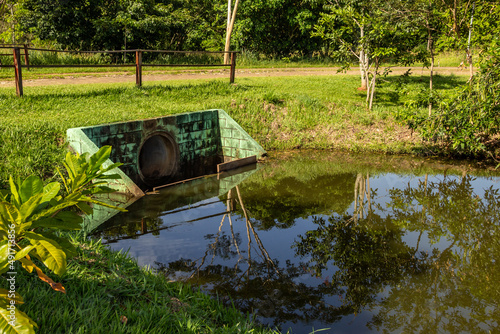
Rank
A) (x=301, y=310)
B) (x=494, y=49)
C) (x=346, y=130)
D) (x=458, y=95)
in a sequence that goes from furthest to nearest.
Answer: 1. (x=346, y=130)
2. (x=458, y=95)
3. (x=494, y=49)
4. (x=301, y=310)

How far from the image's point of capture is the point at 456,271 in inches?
259

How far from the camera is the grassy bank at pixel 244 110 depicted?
413 inches

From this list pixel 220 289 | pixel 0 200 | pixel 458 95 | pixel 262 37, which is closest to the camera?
pixel 0 200

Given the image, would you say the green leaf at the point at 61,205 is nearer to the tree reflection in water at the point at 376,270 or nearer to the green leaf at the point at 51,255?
the green leaf at the point at 51,255

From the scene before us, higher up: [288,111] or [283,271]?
[288,111]

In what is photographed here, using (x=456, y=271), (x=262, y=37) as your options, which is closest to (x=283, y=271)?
(x=456, y=271)

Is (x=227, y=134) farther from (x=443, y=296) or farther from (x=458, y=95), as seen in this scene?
(x=443, y=296)

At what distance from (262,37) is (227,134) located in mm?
18593

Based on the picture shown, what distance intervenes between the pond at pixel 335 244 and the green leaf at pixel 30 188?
3.55 meters

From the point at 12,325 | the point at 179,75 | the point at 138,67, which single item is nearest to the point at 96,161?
the point at 12,325

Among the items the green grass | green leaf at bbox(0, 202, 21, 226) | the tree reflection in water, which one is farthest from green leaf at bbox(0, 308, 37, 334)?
the tree reflection in water

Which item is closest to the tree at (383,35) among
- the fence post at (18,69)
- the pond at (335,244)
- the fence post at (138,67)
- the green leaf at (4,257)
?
the pond at (335,244)

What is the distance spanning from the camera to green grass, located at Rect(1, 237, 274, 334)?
3701 mm

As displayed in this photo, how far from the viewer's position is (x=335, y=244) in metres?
7.39
